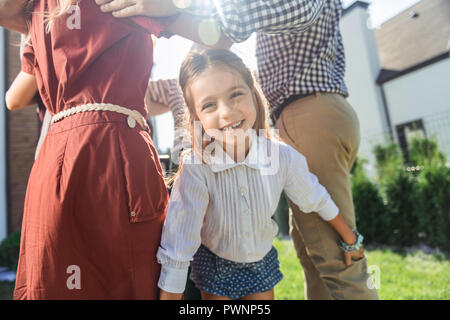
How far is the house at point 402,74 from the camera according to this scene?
1225cm

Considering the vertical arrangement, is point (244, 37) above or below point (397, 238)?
above

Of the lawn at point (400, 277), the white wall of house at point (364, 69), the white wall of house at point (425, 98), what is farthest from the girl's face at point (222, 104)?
the white wall of house at point (364, 69)

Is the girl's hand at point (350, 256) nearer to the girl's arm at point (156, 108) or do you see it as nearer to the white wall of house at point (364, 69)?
the girl's arm at point (156, 108)

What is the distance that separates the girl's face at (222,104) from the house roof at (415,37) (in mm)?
13970

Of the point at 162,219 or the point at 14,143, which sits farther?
the point at 14,143

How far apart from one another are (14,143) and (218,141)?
7.03m

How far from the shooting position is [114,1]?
105 cm

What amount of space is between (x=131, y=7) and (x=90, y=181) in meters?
0.60

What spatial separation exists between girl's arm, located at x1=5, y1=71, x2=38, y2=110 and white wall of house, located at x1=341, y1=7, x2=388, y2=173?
45.8 ft

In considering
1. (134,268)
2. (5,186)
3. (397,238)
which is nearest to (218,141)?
(134,268)

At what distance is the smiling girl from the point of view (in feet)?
4.75

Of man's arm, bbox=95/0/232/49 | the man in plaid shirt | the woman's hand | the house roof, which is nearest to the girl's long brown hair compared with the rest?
man's arm, bbox=95/0/232/49
